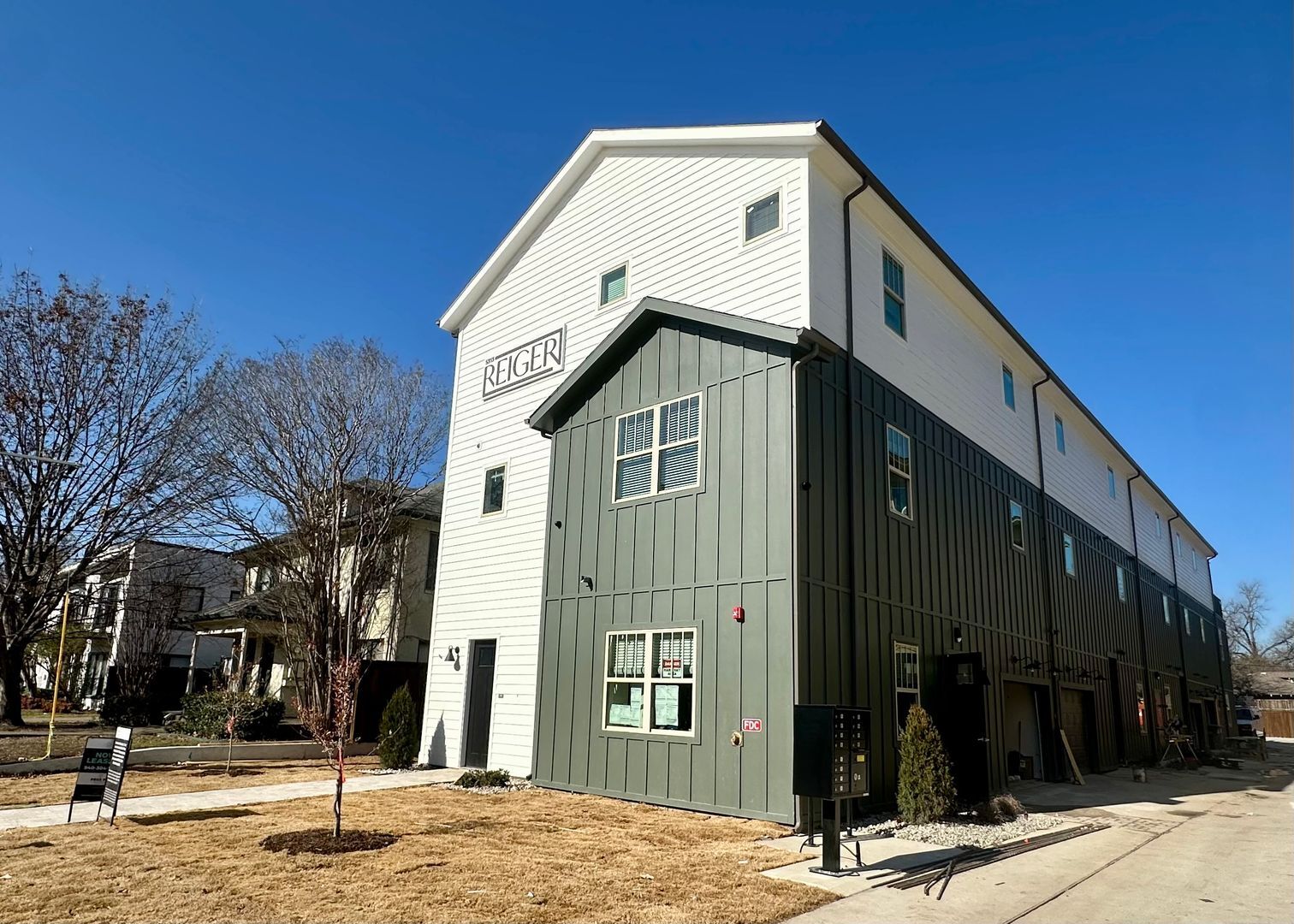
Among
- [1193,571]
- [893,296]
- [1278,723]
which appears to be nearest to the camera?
[893,296]

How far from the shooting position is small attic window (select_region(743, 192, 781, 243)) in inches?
460

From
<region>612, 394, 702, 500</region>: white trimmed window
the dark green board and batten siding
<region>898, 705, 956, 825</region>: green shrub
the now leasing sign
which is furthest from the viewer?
the now leasing sign

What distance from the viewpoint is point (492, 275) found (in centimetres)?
1684

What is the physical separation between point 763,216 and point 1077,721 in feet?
44.3

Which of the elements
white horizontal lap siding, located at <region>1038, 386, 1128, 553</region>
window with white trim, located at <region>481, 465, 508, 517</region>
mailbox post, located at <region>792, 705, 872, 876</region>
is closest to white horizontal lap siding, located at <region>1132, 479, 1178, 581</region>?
white horizontal lap siding, located at <region>1038, 386, 1128, 553</region>

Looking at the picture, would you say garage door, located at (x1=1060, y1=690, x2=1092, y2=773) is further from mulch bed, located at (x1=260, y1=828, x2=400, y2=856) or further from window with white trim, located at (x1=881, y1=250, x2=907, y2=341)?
mulch bed, located at (x1=260, y1=828, x2=400, y2=856)

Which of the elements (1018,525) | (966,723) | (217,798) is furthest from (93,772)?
(1018,525)

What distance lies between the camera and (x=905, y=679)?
11773 mm

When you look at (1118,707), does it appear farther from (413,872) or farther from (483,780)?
(413,872)

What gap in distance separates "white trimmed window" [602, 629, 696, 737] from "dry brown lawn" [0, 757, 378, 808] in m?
5.21

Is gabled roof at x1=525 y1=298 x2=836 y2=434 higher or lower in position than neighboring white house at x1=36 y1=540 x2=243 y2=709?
higher

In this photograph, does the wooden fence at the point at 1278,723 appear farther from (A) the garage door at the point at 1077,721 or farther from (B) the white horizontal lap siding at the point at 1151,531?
(A) the garage door at the point at 1077,721

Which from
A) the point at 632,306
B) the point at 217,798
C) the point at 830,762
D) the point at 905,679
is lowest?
the point at 217,798

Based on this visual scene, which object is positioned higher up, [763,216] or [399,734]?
[763,216]
